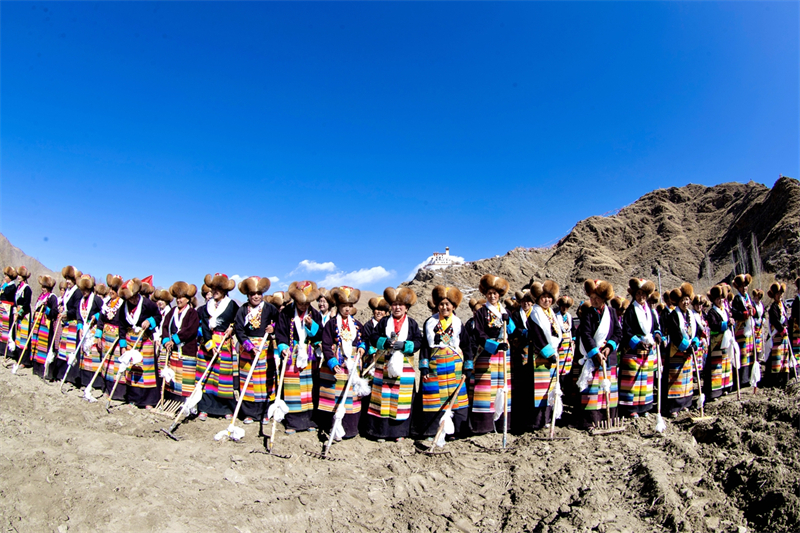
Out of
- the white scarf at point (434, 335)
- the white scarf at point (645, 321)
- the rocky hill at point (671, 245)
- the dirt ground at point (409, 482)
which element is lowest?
the dirt ground at point (409, 482)

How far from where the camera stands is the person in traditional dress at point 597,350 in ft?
17.4

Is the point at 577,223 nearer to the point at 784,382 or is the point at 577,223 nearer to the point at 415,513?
the point at 784,382

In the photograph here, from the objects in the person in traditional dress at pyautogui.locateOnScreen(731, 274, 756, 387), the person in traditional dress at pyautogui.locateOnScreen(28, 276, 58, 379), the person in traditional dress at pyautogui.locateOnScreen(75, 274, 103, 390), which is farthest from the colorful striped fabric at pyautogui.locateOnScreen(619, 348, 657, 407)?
the person in traditional dress at pyautogui.locateOnScreen(28, 276, 58, 379)

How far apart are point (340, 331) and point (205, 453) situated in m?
1.94

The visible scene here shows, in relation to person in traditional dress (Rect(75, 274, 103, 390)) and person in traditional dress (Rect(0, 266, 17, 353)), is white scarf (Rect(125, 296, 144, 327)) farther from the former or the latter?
person in traditional dress (Rect(0, 266, 17, 353))

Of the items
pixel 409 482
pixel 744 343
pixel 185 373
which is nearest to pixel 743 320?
pixel 744 343

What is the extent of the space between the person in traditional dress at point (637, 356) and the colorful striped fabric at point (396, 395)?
2.86 meters

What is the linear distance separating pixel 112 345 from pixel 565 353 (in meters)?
6.61

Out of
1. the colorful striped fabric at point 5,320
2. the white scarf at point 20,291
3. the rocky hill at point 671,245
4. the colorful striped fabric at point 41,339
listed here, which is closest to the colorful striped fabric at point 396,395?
the colorful striped fabric at point 41,339

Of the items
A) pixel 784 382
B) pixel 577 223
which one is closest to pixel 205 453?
pixel 784 382

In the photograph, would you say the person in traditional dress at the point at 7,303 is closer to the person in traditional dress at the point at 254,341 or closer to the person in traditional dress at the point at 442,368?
the person in traditional dress at the point at 254,341

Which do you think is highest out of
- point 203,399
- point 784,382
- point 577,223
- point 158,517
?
point 577,223

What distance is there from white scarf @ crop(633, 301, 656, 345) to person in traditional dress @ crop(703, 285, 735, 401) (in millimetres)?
1576

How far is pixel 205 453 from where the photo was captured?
4480mm
